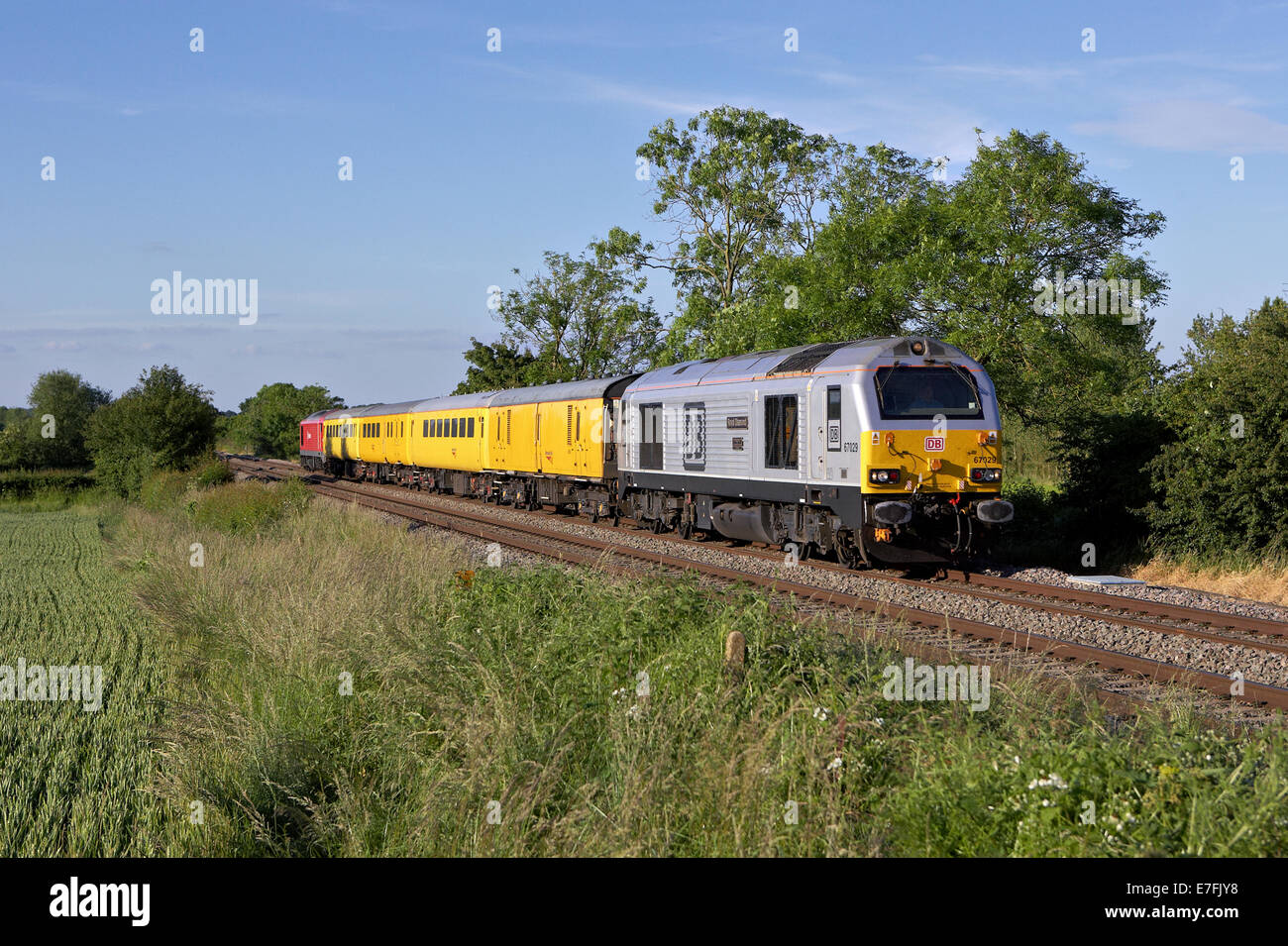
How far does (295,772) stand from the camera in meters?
6.86

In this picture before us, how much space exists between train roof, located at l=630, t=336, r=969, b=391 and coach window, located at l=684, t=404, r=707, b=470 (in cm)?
54

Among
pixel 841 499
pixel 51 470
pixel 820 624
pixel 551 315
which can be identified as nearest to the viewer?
pixel 820 624

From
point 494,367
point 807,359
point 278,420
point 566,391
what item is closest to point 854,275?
point 566,391

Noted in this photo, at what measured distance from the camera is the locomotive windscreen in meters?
15.1

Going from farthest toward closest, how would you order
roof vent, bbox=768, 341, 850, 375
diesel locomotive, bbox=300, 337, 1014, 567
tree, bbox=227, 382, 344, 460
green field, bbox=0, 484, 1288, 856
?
tree, bbox=227, 382, 344, 460, roof vent, bbox=768, 341, 850, 375, diesel locomotive, bbox=300, 337, 1014, 567, green field, bbox=0, 484, 1288, 856

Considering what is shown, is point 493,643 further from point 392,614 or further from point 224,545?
point 224,545

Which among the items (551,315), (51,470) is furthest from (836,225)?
(51,470)

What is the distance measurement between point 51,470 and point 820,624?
55866 mm

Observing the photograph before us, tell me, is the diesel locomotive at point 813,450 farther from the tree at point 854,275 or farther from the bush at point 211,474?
the bush at point 211,474

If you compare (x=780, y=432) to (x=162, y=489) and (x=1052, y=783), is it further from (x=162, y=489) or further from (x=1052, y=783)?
(x=162, y=489)

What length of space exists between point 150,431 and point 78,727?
28094mm

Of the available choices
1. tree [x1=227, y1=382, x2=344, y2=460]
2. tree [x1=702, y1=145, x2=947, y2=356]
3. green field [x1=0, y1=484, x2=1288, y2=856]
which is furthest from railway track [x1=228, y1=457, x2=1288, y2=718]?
tree [x1=227, y1=382, x2=344, y2=460]

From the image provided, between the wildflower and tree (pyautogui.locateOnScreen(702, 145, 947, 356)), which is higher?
tree (pyautogui.locateOnScreen(702, 145, 947, 356))

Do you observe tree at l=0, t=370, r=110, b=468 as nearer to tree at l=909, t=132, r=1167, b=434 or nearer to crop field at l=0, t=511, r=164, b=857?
crop field at l=0, t=511, r=164, b=857
